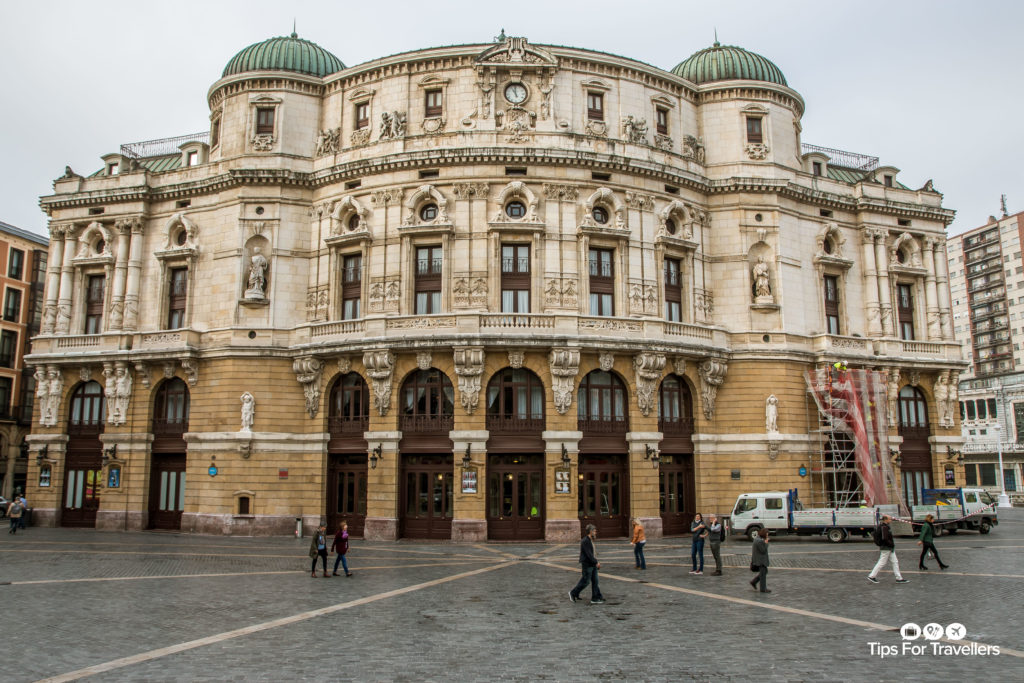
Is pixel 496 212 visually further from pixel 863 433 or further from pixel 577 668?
pixel 577 668

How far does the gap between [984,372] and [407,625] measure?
121 meters

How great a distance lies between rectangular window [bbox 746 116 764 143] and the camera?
4706cm

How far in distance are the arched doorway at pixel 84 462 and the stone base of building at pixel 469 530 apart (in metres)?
22.5

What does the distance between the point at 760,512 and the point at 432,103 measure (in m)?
27.6

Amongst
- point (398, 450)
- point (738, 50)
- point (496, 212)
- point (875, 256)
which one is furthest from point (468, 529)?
point (738, 50)

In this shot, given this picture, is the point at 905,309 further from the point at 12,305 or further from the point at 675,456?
the point at 12,305

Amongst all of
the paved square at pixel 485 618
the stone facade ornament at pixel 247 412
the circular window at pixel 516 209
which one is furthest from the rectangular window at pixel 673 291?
the stone facade ornament at pixel 247 412

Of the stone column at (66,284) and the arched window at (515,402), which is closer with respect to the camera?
the arched window at (515,402)

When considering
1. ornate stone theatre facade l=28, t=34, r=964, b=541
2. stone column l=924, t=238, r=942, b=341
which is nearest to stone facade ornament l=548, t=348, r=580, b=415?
ornate stone theatre facade l=28, t=34, r=964, b=541

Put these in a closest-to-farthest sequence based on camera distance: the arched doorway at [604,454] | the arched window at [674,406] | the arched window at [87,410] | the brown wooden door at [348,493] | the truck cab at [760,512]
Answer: the truck cab at [760,512], the arched doorway at [604,454], the brown wooden door at [348,493], the arched window at [674,406], the arched window at [87,410]

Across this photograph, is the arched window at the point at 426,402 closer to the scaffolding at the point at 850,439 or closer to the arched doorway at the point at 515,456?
the arched doorway at the point at 515,456

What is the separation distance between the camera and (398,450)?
1556 inches

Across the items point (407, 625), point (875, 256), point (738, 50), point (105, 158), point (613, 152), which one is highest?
point (738, 50)

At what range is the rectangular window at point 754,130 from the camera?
47.1m
